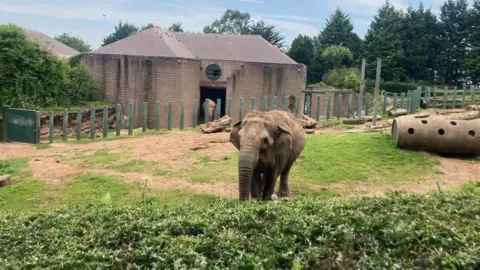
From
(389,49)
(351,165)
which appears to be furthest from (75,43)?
(351,165)

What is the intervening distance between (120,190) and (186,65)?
1866 cm

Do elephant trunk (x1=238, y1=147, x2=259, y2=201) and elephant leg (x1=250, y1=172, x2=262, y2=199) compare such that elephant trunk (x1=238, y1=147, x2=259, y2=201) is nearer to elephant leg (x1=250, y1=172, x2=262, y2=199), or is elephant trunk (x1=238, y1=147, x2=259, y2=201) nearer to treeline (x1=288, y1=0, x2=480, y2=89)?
elephant leg (x1=250, y1=172, x2=262, y2=199)

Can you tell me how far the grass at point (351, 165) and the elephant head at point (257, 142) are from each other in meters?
2.22

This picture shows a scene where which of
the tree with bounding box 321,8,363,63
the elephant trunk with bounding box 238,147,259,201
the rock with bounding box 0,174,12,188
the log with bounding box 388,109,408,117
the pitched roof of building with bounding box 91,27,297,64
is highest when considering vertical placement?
the tree with bounding box 321,8,363,63

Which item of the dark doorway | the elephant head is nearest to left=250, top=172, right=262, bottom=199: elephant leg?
Result: the elephant head

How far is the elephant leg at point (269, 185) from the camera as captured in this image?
26.3ft

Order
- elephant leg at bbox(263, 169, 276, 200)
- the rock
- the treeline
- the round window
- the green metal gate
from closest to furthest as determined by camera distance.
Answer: elephant leg at bbox(263, 169, 276, 200)
the rock
the green metal gate
the round window
the treeline

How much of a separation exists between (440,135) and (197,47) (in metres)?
22.3

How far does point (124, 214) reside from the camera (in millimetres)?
4570

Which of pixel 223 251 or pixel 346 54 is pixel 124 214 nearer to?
pixel 223 251

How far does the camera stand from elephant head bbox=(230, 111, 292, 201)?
23.3 ft

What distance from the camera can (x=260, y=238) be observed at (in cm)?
380

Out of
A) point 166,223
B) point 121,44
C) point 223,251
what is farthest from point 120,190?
point 121,44

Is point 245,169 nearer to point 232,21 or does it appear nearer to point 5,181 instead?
point 5,181
